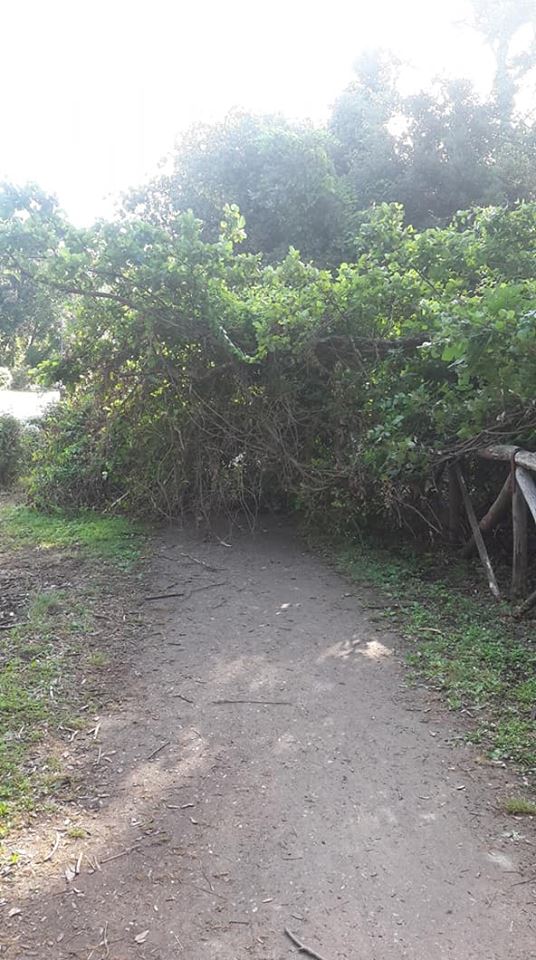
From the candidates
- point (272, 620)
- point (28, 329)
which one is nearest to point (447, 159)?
point (28, 329)

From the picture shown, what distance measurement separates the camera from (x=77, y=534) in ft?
Answer: 29.3

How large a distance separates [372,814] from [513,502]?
Answer: 4006 millimetres

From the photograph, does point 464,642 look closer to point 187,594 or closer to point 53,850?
point 187,594

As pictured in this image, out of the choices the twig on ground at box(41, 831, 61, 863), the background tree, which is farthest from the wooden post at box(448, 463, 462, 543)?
the background tree

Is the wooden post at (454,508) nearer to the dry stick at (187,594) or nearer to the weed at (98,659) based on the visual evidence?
the dry stick at (187,594)

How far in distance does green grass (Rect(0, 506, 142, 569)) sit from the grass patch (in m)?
5.10

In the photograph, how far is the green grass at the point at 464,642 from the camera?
397cm

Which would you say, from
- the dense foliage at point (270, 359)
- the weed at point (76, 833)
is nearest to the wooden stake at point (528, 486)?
the dense foliage at point (270, 359)

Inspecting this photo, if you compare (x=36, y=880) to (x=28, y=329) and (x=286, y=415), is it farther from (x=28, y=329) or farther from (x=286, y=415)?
(x=28, y=329)

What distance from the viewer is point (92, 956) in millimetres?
2365

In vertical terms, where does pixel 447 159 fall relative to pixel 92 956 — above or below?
above

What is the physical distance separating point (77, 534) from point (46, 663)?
4.22 meters

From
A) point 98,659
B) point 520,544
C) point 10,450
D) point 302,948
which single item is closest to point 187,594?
point 98,659

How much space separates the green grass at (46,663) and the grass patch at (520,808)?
2.24 m
